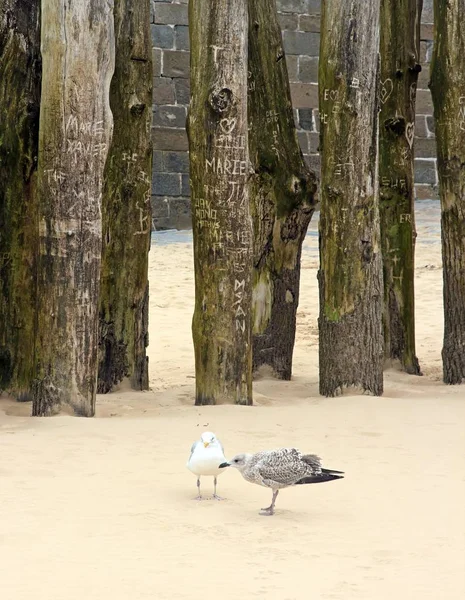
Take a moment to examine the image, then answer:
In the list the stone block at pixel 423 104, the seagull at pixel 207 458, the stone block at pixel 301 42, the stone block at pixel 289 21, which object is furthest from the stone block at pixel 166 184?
the seagull at pixel 207 458

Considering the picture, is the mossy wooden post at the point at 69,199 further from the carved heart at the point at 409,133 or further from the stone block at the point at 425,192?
the stone block at the point at 425,192

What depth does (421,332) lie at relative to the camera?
12.0 m

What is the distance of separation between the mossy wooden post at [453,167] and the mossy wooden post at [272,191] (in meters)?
1.05

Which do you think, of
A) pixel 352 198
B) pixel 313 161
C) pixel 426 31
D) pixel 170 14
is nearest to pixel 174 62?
pixel 170 14

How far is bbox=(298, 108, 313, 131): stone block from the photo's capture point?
1678 cm

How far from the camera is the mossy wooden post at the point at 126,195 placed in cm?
820

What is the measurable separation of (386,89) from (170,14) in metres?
7.75

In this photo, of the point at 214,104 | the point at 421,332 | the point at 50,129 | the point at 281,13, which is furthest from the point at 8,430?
the point at 281,13

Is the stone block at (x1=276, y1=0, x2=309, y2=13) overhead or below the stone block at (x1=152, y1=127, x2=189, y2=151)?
overhead

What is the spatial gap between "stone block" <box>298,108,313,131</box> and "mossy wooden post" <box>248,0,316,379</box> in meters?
7.79

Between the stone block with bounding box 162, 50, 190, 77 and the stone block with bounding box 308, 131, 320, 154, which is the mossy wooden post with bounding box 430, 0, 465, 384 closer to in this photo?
the stone block with bounding box 162, 50, 190, 77

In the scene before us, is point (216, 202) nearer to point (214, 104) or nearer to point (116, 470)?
point (214, 104)

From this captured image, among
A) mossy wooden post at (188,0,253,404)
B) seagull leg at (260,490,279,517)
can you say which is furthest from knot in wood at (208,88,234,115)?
seagull leg at (260,490,279,517)

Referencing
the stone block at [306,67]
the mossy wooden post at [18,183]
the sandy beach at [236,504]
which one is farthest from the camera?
the stone block at [306,67]
